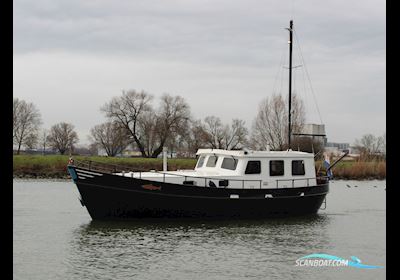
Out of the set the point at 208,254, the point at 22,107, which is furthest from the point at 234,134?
the point at 208,254

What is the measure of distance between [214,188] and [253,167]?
226 cm

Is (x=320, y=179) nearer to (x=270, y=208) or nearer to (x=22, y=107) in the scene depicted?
(x=270, y=208)

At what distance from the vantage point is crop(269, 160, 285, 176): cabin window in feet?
77.4

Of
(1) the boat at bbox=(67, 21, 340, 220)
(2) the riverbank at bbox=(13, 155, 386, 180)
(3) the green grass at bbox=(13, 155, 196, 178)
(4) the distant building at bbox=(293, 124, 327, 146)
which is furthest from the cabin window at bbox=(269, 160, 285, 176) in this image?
(2) the riverbank at bbox=(13, 155, 386, 180)

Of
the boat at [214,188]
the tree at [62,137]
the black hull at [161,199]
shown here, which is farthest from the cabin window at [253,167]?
the tree at [62,137]

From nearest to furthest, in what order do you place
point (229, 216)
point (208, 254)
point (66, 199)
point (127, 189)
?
point (208, 254) → point (127, 189) → point (229, 216) → point (66, 199)

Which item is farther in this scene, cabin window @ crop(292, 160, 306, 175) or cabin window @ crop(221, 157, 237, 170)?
cabin window @ crop(292, 160, 306, 175)

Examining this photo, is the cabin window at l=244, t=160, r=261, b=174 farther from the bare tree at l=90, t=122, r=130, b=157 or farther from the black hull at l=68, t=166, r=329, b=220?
the bare tree at l=90, t=122, r=130, b=157

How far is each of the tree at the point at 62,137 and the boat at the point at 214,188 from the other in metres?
65.0

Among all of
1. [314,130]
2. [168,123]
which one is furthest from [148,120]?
[314,130]

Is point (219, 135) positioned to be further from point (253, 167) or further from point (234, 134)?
point (253, 167)

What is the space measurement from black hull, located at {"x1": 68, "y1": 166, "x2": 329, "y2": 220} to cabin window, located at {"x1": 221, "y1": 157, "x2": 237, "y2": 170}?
1.39 meters
